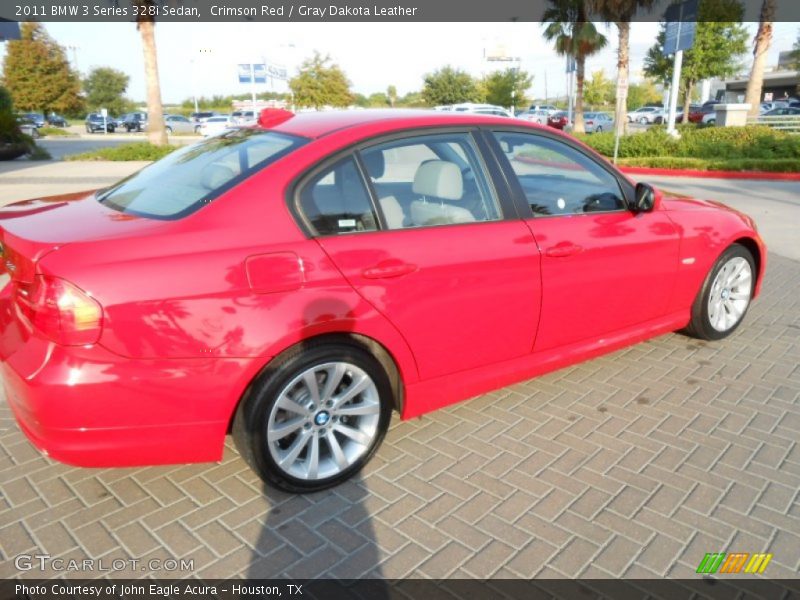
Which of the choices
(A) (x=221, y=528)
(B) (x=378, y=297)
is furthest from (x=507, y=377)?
(A) (x=221, y=528)

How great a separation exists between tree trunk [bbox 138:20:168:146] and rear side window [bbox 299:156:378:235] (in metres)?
20.9

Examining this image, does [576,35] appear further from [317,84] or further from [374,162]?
[374,162]

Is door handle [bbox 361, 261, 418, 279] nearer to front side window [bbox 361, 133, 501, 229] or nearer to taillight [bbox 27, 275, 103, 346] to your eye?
front side window [bbox 361, 133, 501, 229]

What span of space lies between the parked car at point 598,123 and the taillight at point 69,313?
42.0 metres

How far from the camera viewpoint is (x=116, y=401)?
2.34 meters

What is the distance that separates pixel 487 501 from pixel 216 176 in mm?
1989

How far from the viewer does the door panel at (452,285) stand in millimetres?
2781

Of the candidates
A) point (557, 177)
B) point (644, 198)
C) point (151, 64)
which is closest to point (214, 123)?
point (151, 64)

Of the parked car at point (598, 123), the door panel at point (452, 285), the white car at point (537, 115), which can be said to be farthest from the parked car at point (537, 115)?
the door panel at point (452, 285)

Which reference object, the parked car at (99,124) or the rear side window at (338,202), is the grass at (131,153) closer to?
the rear side window at (338,202)

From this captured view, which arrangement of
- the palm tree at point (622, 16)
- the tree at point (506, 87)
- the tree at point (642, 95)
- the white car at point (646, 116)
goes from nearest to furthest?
the palm tree at point (622, 16) < the white car at point (646, 116) < the tree at point (506, 87) < the tree at point (642, 95)

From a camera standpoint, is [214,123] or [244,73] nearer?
[214,123]

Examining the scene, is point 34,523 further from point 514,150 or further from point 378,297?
point 514,150

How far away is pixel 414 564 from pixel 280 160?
1.84 m
